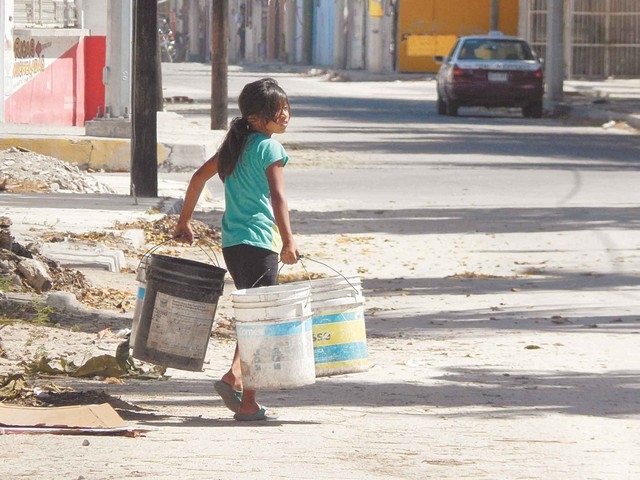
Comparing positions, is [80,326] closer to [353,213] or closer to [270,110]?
[270,110]

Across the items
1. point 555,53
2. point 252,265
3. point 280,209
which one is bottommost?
point 252,265

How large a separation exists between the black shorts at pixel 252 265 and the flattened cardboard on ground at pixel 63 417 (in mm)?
836

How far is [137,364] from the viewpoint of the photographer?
823 centimetres

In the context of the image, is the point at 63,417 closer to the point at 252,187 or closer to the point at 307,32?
the point at 252,187

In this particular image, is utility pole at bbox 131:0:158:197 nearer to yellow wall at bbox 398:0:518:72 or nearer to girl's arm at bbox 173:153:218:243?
girl's arm at bbox 173:153:218:243

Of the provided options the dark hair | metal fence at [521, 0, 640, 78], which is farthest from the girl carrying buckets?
metal fence at [521, 0, 640, 78]

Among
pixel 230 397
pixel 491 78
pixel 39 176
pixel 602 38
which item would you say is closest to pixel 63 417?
pixel 230 397

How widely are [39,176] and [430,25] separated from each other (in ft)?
148

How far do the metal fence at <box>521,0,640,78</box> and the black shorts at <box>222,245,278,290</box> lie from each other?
4493cm

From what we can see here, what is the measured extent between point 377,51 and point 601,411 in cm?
5631

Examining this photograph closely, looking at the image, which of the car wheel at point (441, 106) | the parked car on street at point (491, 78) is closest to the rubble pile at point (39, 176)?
the parked car on street at point (491, 78)

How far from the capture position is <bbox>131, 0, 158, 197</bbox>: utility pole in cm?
1513

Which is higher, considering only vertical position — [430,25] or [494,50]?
[430,25]

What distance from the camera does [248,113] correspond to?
7.19 m
